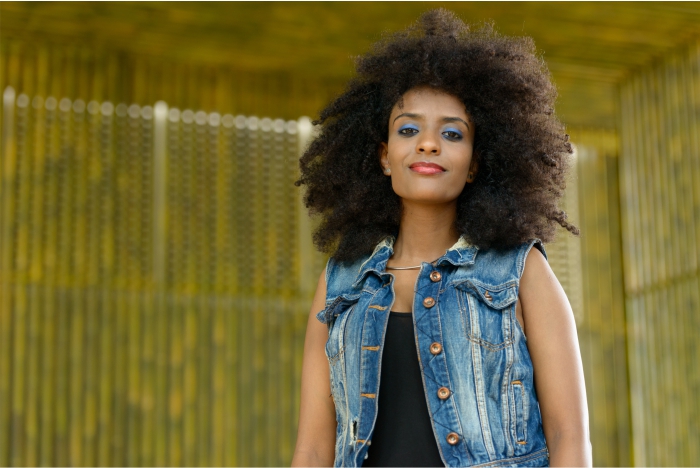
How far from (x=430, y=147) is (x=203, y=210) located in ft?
16.3

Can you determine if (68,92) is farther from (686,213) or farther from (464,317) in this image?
(464,317)

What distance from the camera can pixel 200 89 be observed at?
275 inches

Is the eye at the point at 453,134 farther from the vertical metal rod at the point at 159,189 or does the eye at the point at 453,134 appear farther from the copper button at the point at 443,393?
the vertical metal rod at the point at 159,189

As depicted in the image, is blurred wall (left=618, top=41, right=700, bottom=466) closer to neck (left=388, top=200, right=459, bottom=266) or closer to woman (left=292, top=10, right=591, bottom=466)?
woman (left=292, top=10, right=591, bottom=466)

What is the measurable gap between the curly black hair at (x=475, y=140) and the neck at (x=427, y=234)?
3 cm

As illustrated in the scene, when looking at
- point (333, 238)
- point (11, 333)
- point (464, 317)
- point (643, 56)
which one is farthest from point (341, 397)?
point (643, 56)

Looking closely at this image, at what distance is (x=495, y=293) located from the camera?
1.89 meters

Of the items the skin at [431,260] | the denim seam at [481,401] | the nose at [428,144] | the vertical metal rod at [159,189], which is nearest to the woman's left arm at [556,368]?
the skin at [431,260]

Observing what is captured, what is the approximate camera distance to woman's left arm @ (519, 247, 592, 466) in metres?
1.79

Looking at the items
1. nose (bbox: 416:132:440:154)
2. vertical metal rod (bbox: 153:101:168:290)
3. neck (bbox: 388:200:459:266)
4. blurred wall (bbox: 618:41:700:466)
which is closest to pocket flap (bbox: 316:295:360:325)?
neck (bbox: 388:200:459:266)

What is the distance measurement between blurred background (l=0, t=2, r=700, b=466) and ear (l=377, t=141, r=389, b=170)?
12.6ft

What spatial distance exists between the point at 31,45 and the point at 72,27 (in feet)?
1.33

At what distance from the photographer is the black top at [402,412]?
1.84m

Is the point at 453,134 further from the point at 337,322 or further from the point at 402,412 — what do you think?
the point at 402,412
